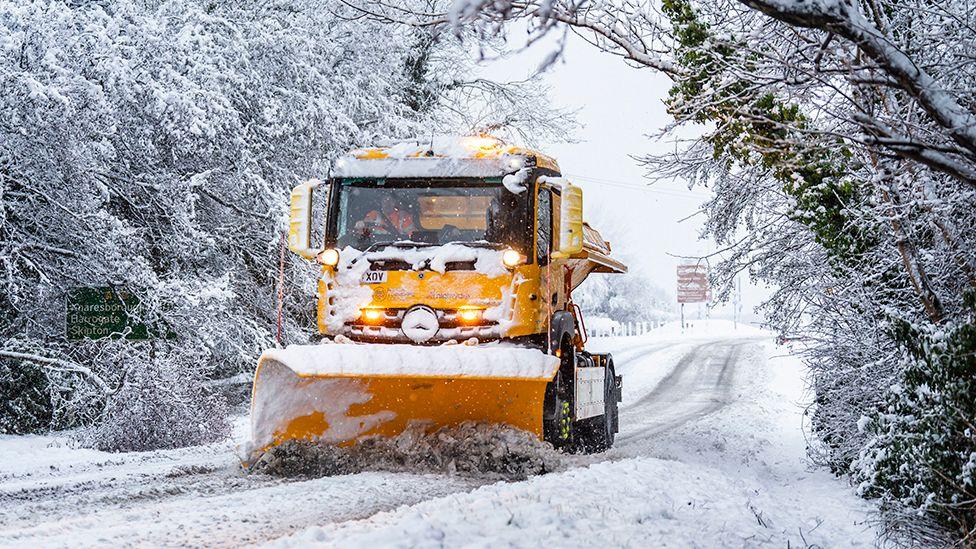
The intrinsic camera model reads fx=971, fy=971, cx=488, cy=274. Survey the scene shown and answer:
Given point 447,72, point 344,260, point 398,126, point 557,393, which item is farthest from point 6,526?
point 447,72

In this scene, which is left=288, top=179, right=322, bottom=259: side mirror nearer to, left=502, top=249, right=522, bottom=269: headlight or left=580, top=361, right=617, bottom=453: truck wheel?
left=502, top=249, right=522, bottom=269: headlight

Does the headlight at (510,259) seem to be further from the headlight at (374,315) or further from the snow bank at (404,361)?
the headlight at (374,315)

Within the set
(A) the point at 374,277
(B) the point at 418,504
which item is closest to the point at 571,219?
(A) the point at 374,277

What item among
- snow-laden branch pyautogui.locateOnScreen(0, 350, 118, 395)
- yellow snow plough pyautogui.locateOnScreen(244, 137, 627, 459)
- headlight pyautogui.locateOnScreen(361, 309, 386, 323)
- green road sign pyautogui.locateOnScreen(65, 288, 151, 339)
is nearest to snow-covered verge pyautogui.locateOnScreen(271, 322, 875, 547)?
yellow snow plough pyautogui.locateOnScreen(244, 137, 627, 459)

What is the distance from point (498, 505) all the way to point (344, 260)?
3730 mm

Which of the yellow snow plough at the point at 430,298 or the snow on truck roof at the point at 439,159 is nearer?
the yellow snow plough at the point at 430,298

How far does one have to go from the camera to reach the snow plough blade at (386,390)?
763 cm

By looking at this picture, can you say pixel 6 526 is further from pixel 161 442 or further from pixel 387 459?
pixel 161 442

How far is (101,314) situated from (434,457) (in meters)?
7.02

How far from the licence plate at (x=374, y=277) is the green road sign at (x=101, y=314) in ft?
18.4

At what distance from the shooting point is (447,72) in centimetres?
A: 2188

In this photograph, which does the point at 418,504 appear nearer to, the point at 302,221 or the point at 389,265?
the point at 389,265

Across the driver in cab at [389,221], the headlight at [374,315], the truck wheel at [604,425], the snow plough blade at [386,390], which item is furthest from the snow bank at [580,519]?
the truck wheel at [604,425]

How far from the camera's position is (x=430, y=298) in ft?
28.0
